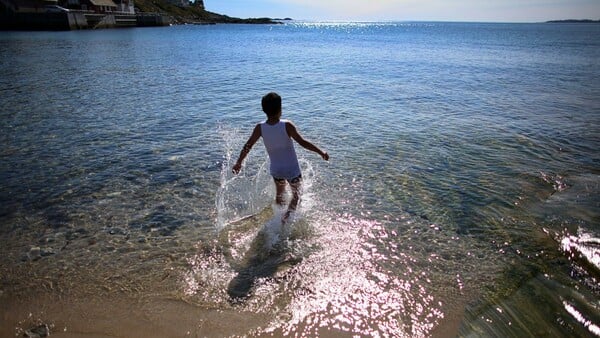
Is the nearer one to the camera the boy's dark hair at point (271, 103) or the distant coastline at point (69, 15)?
the boy's dark hair at point (271, 103)

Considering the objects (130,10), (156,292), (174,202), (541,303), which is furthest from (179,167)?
(130,10)

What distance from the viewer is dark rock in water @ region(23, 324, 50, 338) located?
163 inches

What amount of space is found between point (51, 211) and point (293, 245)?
4.95 metres

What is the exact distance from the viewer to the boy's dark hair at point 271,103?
17.6ft

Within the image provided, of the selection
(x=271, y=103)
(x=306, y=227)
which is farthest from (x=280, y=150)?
(x=306, y=227)

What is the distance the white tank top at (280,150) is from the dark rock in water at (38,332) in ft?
12.5

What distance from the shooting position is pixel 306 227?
6.57 metres

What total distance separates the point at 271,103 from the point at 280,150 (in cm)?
95

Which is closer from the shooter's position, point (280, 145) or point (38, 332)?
point (38, 332)

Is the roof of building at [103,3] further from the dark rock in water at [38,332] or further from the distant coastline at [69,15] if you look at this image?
the dark rock in water at [38,332]

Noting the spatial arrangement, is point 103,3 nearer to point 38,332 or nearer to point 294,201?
point 294,201

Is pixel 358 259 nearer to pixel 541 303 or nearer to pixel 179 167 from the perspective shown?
pixel 541 303

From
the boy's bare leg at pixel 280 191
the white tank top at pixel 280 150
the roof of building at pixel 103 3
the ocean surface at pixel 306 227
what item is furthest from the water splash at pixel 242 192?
the roof of building at pixel 103 3

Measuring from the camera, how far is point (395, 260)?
5.68 m
